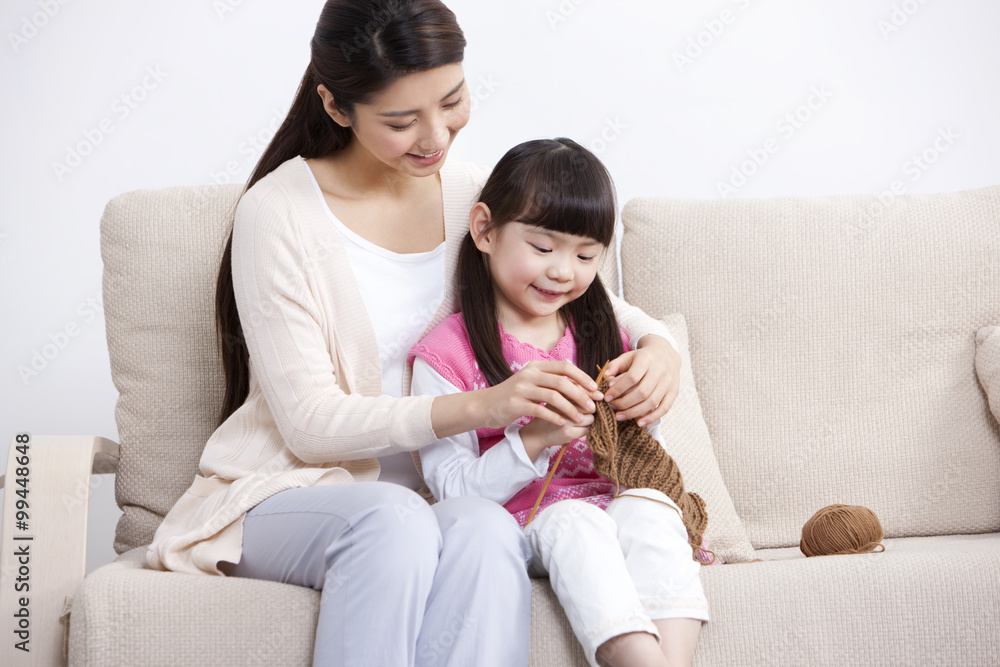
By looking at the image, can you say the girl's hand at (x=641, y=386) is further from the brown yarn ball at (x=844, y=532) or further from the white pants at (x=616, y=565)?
the brown yarn ball at (x=844, y=532)

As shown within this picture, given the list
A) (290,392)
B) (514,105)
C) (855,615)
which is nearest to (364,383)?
(290,392)

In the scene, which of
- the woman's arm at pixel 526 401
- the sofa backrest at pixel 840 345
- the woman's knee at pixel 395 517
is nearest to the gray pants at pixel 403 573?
the woman's knee at pixel 395 517

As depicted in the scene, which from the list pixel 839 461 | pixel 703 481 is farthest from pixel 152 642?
pixel 839 461

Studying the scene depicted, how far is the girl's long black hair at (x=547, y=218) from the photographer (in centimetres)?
128

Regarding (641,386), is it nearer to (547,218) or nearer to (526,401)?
(526,401)

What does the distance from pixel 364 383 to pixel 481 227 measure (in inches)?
12.0

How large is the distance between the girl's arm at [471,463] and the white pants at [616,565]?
0.21ft

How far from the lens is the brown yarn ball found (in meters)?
A: 1.33

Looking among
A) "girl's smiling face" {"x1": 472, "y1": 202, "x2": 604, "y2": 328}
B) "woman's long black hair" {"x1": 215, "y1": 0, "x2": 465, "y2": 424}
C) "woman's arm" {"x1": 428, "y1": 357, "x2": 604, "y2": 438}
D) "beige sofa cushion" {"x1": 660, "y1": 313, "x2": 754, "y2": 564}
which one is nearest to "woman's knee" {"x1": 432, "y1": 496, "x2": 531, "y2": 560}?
"woman's arm" {"x1": 428, "y1": 357, "x2": 604, "y2": 438}

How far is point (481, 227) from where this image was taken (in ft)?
4.50

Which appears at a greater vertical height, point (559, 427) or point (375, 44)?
point (375, 44)

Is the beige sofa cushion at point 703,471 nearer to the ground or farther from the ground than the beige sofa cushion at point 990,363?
nearer to the ground

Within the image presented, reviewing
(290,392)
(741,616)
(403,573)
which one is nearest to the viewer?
(403,573)

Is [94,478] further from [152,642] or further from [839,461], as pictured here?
[839,461]
